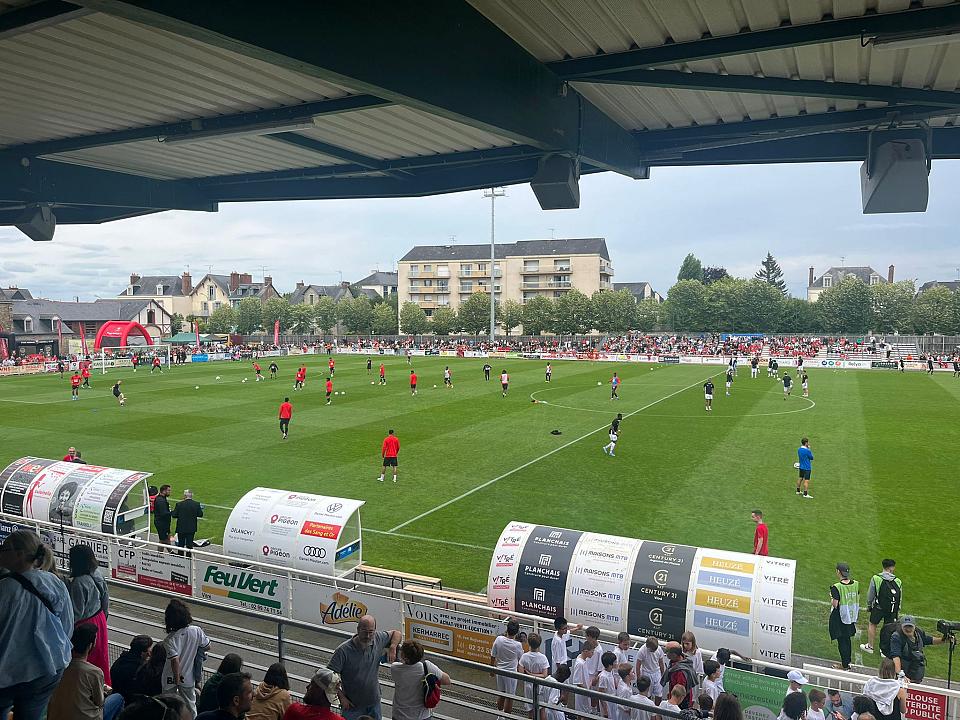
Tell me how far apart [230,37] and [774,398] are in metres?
41.6

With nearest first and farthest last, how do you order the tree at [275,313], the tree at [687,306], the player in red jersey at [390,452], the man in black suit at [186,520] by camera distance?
the man in black suit at [186,520]
the player in red jersey at [390,452]
the tree at [687,306]
the tree at [275,313]

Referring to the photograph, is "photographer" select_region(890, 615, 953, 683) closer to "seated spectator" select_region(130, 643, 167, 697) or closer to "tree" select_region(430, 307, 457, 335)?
"seated spectator" select_region(130, 643, 167, 697)

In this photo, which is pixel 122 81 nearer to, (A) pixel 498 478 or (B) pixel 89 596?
(B) pixel 89 596

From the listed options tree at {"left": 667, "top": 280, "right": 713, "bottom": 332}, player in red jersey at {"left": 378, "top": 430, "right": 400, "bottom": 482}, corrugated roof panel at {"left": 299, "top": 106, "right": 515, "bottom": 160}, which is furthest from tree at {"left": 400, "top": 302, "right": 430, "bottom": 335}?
corrugated roof panel at {"left": 299, "top": 106, "right": 515, "bottom": 160}

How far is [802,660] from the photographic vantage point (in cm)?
1092

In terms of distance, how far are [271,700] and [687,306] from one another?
11230 centimetres

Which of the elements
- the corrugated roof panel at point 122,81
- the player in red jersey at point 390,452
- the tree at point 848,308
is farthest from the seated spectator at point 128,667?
the tree at point 848,308

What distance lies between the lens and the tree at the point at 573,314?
103m

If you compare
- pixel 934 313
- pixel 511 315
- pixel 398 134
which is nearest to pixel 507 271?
pixel 511 315

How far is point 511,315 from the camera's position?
110m

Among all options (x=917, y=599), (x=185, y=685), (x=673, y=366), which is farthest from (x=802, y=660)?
(x=673, y=366)

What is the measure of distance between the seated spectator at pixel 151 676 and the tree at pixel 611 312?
327ft

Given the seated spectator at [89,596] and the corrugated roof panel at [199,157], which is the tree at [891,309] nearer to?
the corrugated roof panel at [199,157]

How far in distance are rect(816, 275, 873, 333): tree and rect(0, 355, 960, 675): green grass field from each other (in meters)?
59.3
